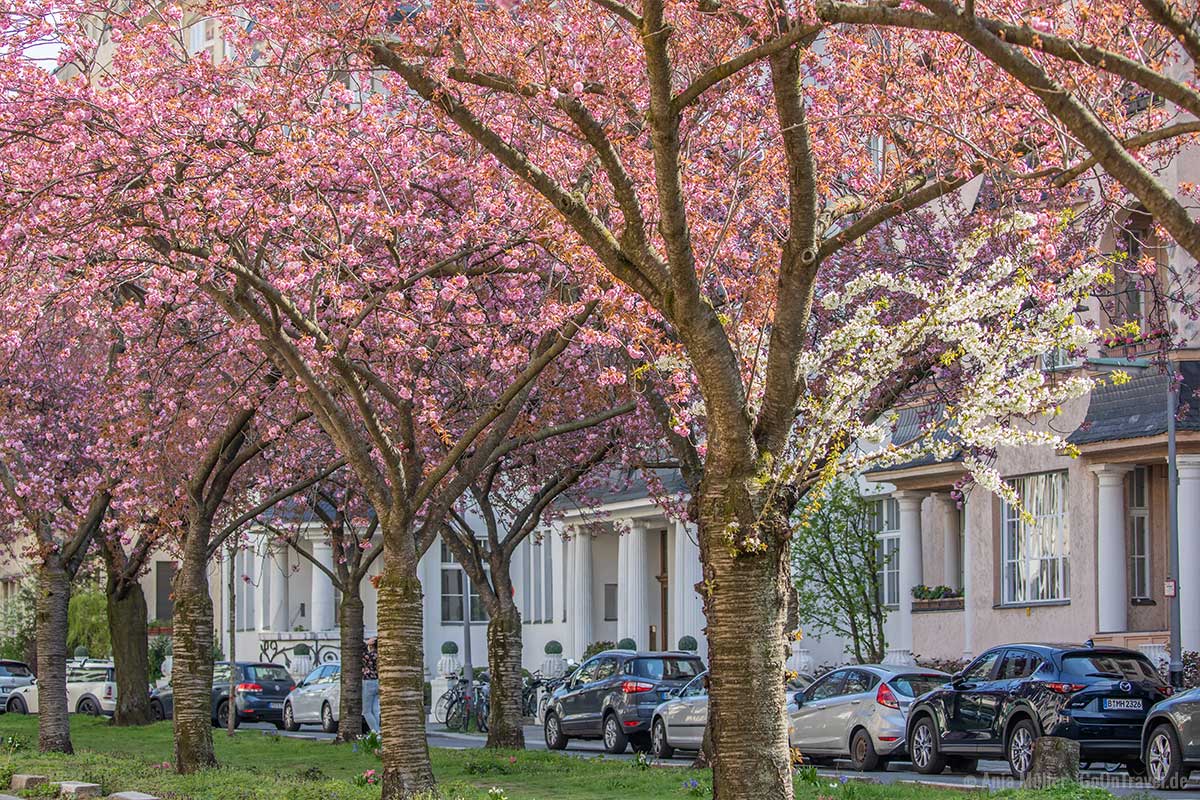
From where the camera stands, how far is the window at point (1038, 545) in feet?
98.6

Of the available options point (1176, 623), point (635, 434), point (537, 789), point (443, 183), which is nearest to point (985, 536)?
point (1176, 623)

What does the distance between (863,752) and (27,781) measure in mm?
10358

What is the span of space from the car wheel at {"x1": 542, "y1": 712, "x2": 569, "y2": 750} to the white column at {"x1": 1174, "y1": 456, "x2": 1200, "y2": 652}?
9.93 meters

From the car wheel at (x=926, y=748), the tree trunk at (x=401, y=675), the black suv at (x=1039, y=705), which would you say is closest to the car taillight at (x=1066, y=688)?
the black suv at (x=1039, y=705)

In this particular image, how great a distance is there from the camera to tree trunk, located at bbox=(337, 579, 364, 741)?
28.1 m

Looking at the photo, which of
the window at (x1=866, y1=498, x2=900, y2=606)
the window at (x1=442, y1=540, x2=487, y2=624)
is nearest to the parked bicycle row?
the window at (x1=866, y1=498, x2=900, y2=606)

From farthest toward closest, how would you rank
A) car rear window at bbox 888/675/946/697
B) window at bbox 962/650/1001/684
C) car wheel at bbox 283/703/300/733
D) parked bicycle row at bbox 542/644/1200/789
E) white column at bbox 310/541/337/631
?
white column at bbox 310/541/337/631
car wheel at bbox 283/703/300/733
car rear window at bbox 888/675/946/697
window at bbox 962/650/1001/684
parked bicycle row at bbox 542/644/1200/789

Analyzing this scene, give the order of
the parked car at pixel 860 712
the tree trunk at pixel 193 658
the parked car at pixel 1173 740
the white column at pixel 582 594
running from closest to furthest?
1. the parked car at pixel 1173 740
2. the tree trunk at pixel 193 658
3. the parked car at pixel 860 712
4. the white column at pixel 582 594

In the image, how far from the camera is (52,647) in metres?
25.4

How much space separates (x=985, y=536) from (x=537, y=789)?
49.2ft

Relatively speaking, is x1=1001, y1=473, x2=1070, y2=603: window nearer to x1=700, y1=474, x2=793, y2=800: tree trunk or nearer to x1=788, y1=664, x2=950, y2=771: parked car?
x1=788, y1=664, x2=950, y2=771: parked car

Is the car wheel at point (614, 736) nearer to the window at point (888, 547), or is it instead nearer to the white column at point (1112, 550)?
the white column at point (1112, 550)

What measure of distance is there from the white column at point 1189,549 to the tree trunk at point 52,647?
16478 mm

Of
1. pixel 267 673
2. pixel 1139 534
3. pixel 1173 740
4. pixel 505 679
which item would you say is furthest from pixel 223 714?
pixel 1173 740
